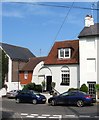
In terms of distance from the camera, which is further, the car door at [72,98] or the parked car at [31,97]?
the parked car at [31,97]

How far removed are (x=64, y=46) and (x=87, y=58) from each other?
613 cm

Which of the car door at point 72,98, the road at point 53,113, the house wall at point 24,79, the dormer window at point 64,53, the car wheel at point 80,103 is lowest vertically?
the road at point 53,113

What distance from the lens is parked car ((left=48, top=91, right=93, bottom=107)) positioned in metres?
27.3

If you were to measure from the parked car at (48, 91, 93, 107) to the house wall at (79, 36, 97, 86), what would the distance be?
28.1ft

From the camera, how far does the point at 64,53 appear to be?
41.7m

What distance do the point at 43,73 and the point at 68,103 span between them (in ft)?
50.1

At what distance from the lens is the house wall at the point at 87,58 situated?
3653cm

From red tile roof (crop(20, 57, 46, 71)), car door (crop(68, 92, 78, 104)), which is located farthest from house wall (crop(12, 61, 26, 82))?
car door (crop(68, 92, 78, 104))

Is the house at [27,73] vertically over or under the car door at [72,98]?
over

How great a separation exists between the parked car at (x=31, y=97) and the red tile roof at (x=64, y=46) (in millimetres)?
8844

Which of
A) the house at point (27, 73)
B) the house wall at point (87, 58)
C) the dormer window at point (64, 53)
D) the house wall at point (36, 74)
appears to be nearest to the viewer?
the house wall at point (87, 58)

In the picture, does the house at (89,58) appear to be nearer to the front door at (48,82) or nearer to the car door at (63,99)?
the front door at (48,82)

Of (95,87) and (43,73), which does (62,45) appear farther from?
(95,87)

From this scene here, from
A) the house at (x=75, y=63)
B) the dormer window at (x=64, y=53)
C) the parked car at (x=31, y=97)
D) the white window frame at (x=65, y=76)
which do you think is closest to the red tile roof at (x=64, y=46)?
the house at (x=75, y=63)
